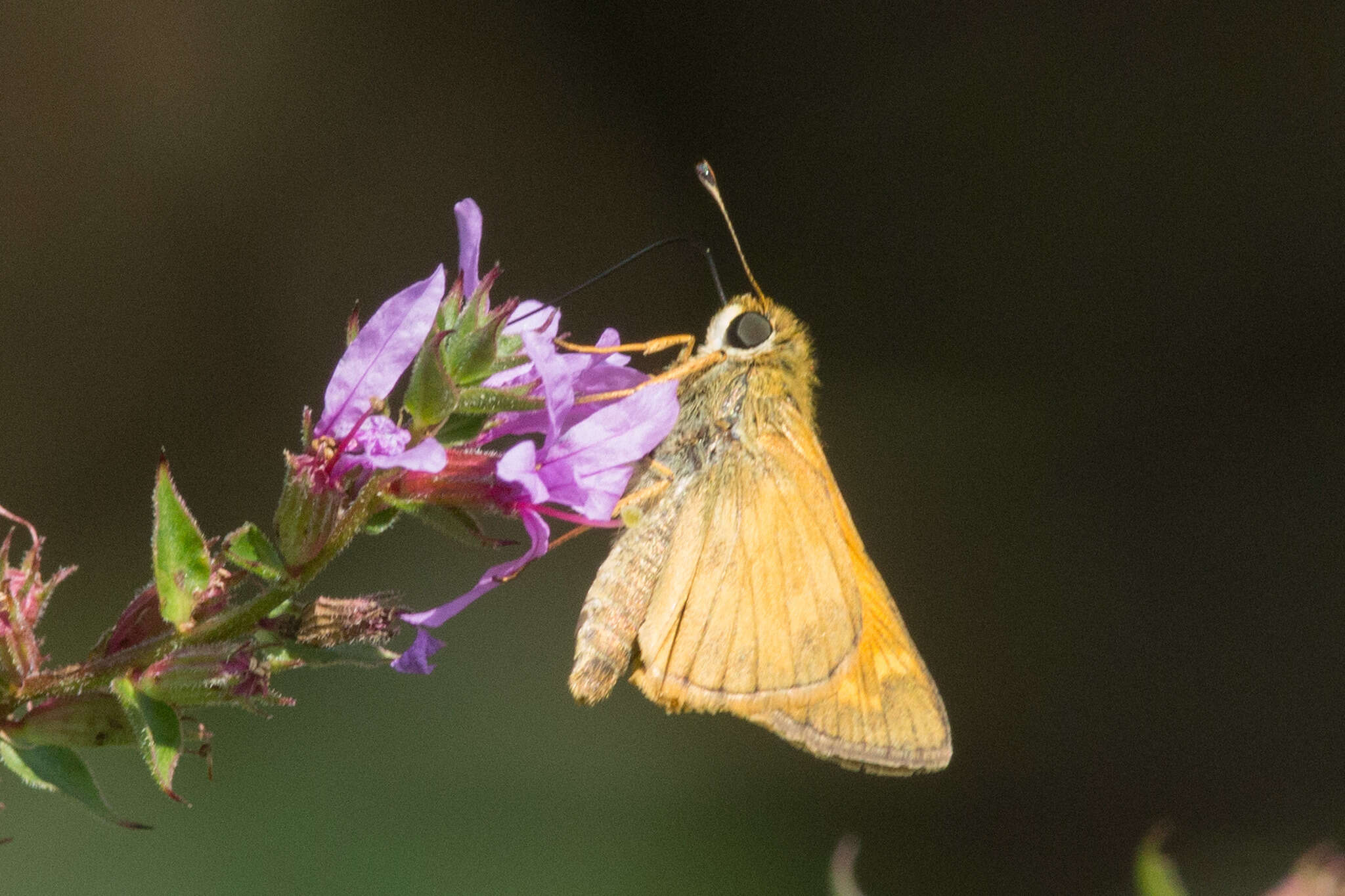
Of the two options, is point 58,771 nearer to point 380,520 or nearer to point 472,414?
point 380,520

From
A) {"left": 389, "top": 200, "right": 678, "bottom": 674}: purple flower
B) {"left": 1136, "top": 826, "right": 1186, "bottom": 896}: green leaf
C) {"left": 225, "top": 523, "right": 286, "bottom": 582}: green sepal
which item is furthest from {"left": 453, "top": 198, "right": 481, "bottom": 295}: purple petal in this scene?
{"left": 1136, "top": 826, "right": 1186, "bottom": 896}: green leaf

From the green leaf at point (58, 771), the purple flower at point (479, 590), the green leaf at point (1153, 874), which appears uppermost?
the purple flower at point (479, 590)

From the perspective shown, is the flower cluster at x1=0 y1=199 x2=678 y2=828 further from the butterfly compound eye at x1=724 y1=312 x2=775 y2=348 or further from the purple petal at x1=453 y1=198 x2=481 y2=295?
the butterfly compound eye at x1=724 y1=312 x2=775 y2=348

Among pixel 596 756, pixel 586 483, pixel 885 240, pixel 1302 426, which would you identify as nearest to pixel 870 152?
pixel 885 240

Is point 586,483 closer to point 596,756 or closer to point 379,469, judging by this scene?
point 379,469

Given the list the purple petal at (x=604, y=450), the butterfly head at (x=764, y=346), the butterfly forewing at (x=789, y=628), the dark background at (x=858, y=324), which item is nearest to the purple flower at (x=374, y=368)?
the purple petal at (x=604, y=450)

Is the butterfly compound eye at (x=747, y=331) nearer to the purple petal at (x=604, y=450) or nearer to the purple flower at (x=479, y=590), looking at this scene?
the purple petal at (x=604, y=450)
